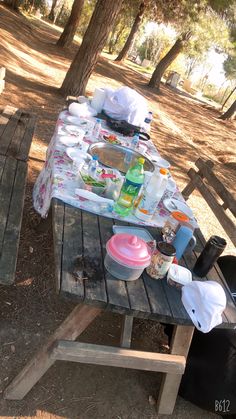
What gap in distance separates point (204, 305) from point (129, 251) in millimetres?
393

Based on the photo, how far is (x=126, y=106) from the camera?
364cm

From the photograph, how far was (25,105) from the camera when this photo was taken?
18.9 feet

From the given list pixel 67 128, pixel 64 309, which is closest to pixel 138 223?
pixel 64 309

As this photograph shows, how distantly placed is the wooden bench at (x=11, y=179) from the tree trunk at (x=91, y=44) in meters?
2.53

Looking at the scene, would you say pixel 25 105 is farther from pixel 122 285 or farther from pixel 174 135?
pixel 122 285

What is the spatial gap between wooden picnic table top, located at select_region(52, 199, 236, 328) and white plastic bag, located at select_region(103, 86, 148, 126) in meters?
1.98

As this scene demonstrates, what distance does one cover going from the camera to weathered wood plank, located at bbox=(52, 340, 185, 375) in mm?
1764

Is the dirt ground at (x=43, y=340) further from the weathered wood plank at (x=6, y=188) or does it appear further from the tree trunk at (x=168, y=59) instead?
the tree trunk at (x=168, y=59)

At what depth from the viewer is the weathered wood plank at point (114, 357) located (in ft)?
5.79

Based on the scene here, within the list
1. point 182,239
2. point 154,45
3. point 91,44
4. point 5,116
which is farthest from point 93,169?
point 154,45

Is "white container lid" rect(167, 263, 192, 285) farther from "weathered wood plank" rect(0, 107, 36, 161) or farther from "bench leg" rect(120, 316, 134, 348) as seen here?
"weathered wood plank" rect(0, 107, 36, 161)

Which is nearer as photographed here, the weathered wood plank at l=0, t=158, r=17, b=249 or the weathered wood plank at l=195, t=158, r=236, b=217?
the weathered wood plank at l=0, t=158, r=17, b=249

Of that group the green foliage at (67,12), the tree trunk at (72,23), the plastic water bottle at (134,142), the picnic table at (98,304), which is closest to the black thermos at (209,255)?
the picnic table at (98,304)

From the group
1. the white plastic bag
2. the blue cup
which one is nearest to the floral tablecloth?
the blue cup
